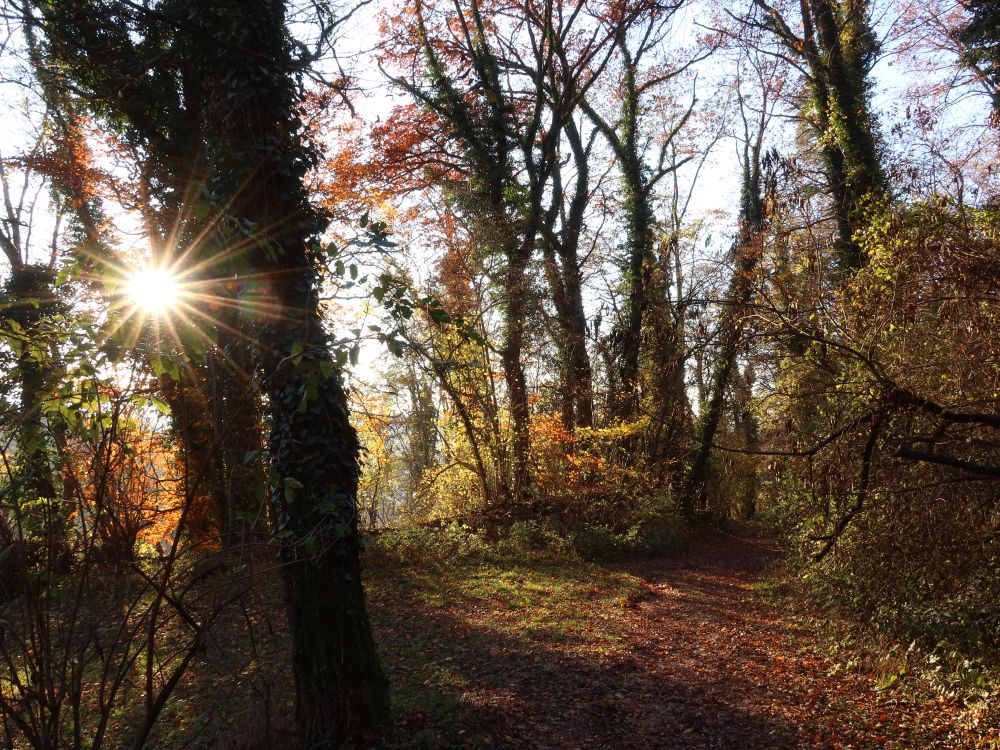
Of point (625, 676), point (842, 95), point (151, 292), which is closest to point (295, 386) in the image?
point (151, 292)

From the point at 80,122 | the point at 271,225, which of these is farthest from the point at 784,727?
the point at 80,122

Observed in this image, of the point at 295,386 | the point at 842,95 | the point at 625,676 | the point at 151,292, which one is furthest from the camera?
the point at 842,95

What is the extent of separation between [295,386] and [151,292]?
7.04 feet

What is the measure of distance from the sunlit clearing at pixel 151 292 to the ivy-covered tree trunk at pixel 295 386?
5.62 ft

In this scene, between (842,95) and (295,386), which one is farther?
(842,95)

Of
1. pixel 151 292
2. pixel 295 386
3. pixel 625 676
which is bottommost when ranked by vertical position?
pixel 625 676

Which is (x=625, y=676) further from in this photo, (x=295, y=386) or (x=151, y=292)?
(x=151, y=292)

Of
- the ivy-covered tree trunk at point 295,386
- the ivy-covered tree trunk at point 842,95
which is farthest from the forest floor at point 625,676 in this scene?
the ivy-covered tree trunk at point 842,95

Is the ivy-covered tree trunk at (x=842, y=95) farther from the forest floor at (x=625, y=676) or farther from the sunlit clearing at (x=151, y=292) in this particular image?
the sunlit clearing at (x=151, y=292)

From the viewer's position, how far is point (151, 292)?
2.61 metres

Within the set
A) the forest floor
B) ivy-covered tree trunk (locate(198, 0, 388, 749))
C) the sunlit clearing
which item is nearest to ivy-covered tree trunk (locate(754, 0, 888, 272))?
the forest floor

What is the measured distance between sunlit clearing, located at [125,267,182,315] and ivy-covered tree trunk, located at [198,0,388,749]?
67.4 inches

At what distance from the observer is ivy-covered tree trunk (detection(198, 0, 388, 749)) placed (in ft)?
14.6

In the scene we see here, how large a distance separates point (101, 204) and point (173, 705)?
38.6 ft
